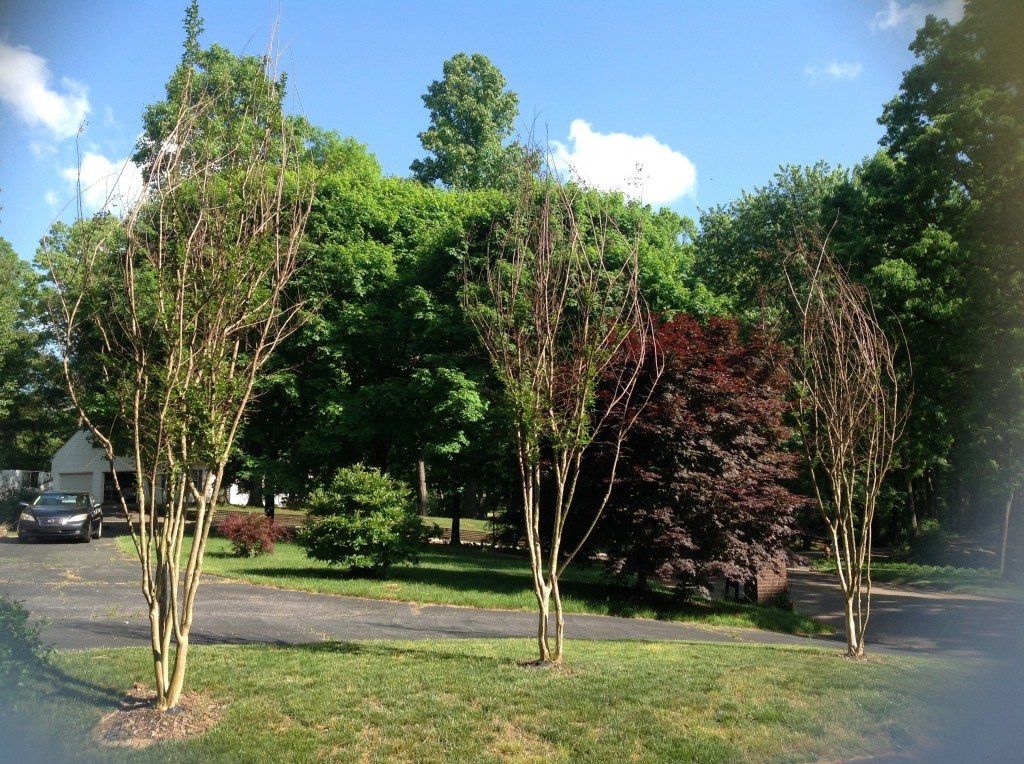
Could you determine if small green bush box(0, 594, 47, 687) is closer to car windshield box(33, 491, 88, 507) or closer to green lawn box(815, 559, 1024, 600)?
car windshield box(33, 491, 88, 507)

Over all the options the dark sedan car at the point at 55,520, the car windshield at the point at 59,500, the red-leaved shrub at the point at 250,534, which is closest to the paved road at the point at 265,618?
the red-leaved shrub at the point at 250,534

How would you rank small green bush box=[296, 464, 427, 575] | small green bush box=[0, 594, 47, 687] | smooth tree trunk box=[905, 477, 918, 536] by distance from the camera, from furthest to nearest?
smooth tree trunk box=[905, 477, 918, 536]
small green bush box=[296, 464, 427, 575]
small green bush box=[0, 594, 47, 687]

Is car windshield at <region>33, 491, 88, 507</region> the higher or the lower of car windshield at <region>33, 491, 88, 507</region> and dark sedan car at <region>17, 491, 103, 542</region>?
the higher

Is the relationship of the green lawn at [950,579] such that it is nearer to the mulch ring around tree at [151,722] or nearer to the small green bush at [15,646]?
the mulch ring around tree at [151,722]

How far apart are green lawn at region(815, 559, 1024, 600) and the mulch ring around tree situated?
858 inches

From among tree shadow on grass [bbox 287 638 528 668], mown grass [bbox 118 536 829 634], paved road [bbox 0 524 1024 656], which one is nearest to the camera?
tree shadow on grass [bbox 287 638 528 668]

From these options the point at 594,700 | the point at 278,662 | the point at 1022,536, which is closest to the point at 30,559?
the point at 278,662

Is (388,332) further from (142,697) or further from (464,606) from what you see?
(142,697)

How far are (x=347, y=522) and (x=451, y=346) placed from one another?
9.11 m

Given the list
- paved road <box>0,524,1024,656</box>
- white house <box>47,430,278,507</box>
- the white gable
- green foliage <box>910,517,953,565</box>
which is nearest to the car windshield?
paved road <box>0,524,1024,656</box>

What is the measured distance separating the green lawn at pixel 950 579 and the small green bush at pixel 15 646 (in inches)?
895

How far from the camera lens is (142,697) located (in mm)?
6789

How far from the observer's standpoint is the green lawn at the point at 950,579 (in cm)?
2381

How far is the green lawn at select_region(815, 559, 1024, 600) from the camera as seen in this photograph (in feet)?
78.1
